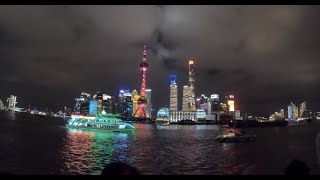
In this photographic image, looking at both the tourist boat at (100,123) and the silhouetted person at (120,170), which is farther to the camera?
the tourist boat at (100,123)

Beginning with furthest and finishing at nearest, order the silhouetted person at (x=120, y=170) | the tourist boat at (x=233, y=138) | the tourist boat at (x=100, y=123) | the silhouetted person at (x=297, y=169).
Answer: the tourist boat at (x=100, y=123) < the tourist boat at (x=233, y=138) < the silhouetted person at (x=297, y=169) < the silhouetted person at (x=120, y=170)

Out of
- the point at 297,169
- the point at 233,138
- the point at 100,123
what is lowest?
the point at 233,138

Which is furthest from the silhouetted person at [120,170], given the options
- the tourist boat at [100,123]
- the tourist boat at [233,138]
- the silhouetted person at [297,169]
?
the tourist boat at [100,123]

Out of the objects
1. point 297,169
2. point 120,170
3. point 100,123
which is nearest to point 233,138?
point 100,123

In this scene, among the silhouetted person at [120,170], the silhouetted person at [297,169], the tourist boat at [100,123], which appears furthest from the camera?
the tourist boat at [100,123]

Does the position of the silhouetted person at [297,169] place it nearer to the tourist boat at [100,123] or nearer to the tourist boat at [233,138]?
the tourist boat at [233,138]

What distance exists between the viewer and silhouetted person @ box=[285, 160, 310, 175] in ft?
9.58

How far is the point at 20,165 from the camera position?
3291 cm

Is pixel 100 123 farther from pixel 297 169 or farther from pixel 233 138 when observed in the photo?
pixel 297 169

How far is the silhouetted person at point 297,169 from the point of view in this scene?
292 centimetres

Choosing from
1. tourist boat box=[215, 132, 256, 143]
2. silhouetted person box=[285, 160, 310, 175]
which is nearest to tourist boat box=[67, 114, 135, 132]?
tourist boat box=[215, 132, 256, 143]

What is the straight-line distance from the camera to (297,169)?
293cm
